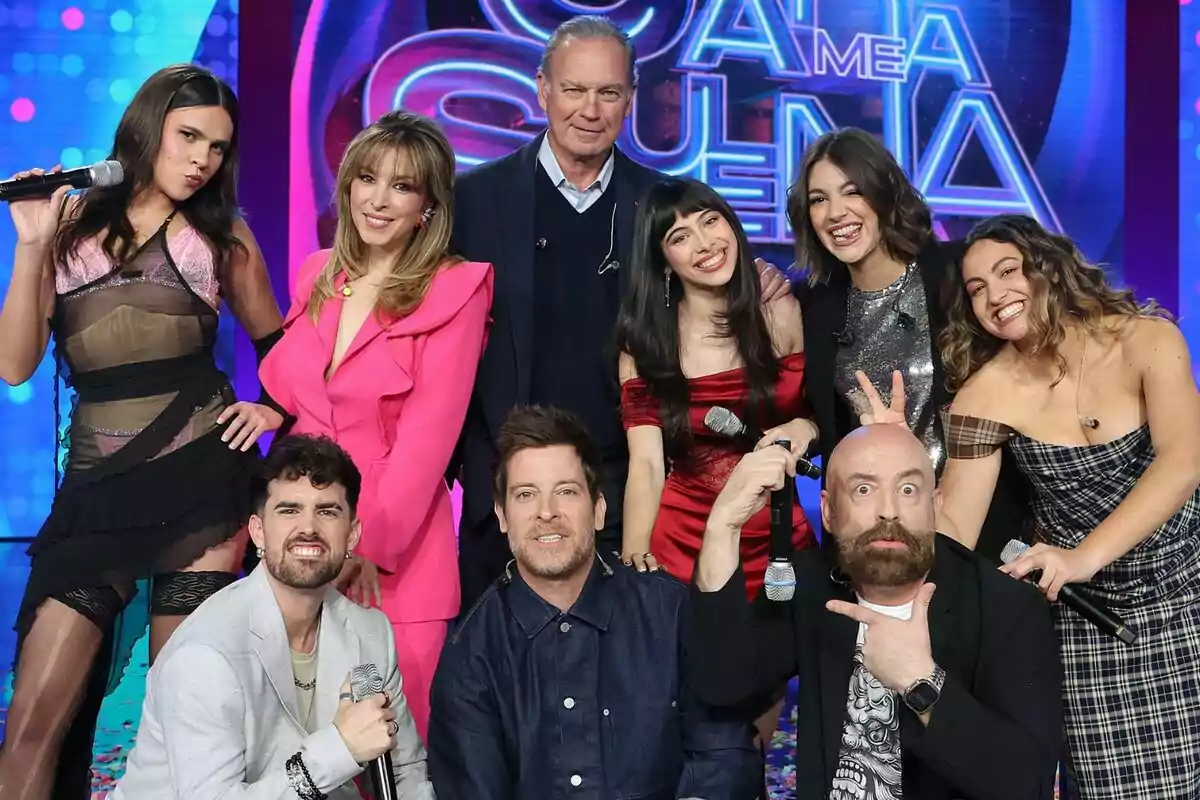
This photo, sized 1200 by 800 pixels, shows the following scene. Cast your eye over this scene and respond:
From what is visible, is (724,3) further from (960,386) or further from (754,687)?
(754,687)

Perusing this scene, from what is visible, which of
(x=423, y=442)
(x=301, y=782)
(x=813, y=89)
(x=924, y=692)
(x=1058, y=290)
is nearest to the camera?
(x=924, y=692)

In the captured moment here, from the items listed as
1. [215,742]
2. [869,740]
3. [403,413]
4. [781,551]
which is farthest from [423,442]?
[869,740]

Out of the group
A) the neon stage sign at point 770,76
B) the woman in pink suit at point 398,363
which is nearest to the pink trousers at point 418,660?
the woman in pink suit at point 398,363

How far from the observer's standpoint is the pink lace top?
285 centimetres

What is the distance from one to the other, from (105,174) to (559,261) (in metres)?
1.08

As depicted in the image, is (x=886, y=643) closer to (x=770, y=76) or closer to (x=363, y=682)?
(x=363, y=682)

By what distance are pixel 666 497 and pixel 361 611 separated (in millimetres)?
773

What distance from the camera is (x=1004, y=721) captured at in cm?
211

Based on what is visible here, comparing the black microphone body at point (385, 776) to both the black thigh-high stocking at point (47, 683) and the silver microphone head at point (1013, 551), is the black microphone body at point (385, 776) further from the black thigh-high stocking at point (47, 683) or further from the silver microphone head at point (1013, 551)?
the silver microphone head at point (1013, 551)

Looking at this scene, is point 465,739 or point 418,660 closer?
point 465,739

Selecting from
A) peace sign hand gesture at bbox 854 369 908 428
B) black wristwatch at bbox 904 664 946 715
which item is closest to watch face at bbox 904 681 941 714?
black wristwatch at bbox 904 664 946 715

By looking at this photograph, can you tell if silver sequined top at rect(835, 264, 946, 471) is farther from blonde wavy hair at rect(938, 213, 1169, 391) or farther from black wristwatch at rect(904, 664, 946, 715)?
black wristwatch at rect(904, 664, 946, 715)

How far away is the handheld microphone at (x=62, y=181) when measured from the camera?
2.69m

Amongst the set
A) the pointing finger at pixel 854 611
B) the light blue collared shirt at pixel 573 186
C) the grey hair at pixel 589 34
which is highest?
the grey hair at pixel 589 34
